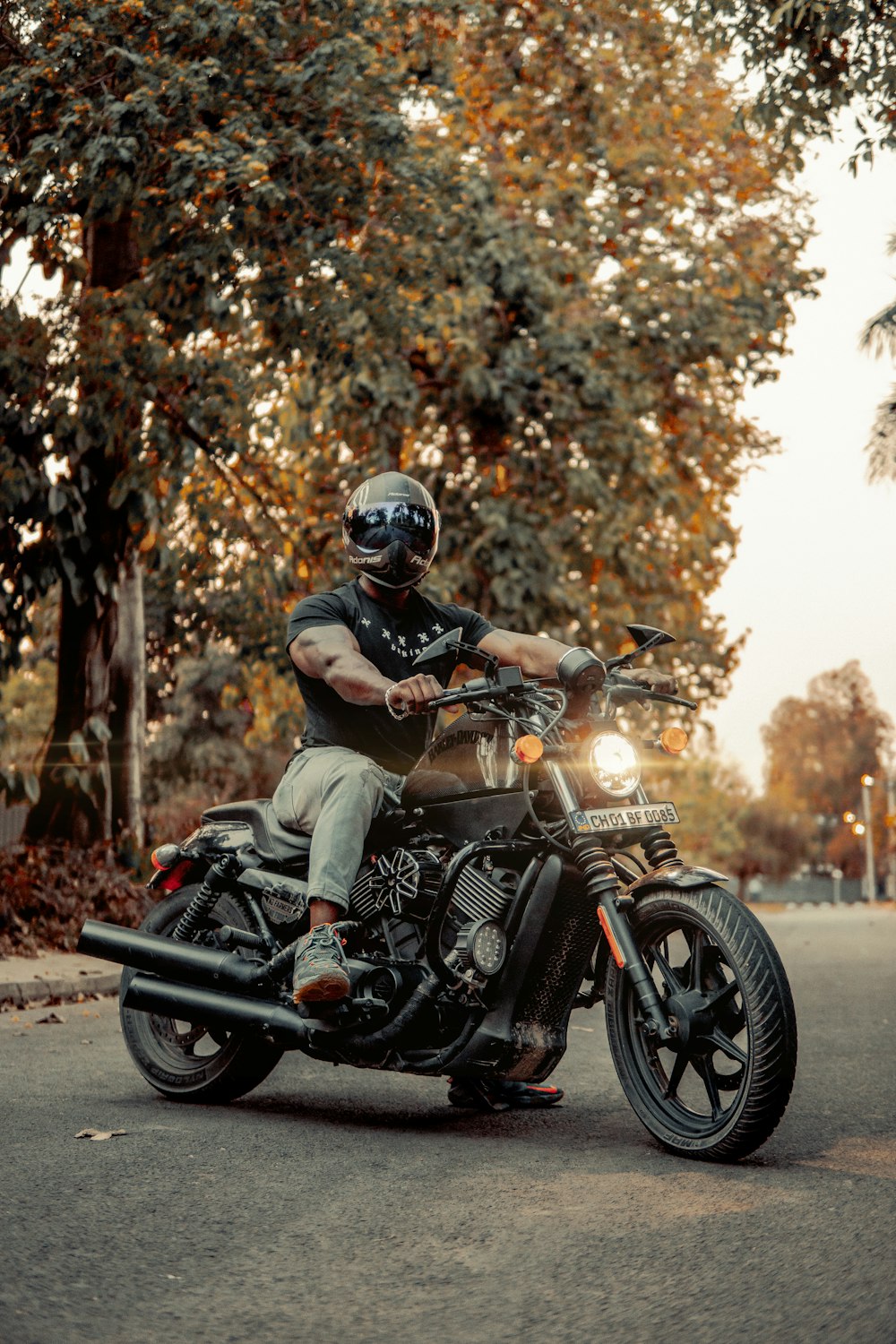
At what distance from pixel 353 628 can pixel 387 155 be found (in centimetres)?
797

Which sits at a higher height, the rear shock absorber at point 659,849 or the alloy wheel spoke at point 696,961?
the rear shock absorber at point 659,849

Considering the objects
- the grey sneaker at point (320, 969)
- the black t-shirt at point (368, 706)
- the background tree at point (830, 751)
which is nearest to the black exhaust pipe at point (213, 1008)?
the grey sneaker at point (320, 969)

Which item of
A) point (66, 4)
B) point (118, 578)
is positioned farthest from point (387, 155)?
point (118, 578)

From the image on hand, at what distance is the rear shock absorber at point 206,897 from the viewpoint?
5.86 metres

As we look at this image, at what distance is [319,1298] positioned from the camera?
338 cm

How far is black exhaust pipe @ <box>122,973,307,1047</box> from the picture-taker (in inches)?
212

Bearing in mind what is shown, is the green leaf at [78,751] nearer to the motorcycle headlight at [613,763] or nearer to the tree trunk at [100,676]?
the tree trunk at [100,676]

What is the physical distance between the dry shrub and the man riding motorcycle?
267 inches

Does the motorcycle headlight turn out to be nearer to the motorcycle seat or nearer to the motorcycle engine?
the motorcycle engine

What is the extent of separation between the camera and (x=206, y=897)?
5.90m

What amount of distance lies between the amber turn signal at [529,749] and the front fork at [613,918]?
8.0 inches

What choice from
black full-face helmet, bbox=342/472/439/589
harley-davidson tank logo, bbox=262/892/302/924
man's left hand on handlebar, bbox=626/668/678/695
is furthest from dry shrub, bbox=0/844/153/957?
man's left hand on handlebar, bbox=626/668/678/695

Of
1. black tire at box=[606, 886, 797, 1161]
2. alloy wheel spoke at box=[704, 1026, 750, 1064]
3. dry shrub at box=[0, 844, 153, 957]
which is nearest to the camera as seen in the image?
black tire at box=[606, 886, 797, 1161]

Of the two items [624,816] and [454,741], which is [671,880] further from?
[454,741]
